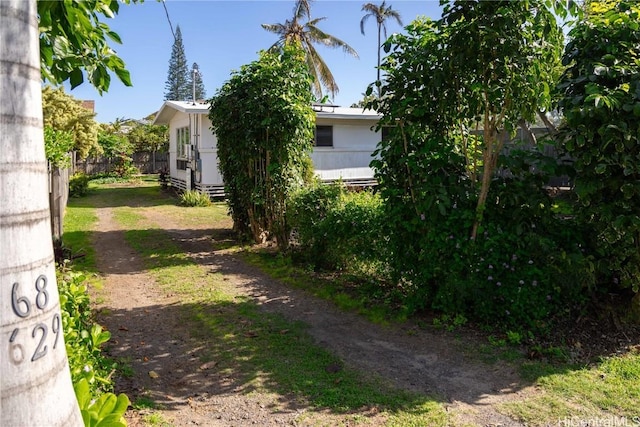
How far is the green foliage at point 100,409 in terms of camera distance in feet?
6.89

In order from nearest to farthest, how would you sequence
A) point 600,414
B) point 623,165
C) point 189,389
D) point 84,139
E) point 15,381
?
point 15,381, point 600,414, point 189,389, point 623,165, point 84,139

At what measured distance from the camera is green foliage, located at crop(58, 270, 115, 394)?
298 cm

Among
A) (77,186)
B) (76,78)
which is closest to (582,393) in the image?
(76,78)

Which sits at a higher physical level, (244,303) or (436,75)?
(436,75)

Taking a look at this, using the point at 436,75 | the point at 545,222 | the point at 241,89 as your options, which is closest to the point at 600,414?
the point at 545,222

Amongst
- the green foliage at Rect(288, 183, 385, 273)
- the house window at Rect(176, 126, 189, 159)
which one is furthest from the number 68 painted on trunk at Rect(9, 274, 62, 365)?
the house window at Rect(176, 126, 189, 159)

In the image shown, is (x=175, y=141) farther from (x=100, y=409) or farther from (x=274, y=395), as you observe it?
(x=100, y=409)

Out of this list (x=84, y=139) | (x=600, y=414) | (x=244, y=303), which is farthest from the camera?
(x=84, y=139)

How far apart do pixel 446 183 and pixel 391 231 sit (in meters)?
0.92

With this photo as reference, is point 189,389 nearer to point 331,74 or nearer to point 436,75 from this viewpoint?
point 436,75

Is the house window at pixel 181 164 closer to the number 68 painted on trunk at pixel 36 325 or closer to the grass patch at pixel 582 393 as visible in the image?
the grass patch at pixel 582 393

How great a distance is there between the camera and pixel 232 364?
14.7 ft

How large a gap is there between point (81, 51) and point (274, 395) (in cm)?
283

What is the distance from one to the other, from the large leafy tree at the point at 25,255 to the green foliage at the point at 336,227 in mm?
4879
